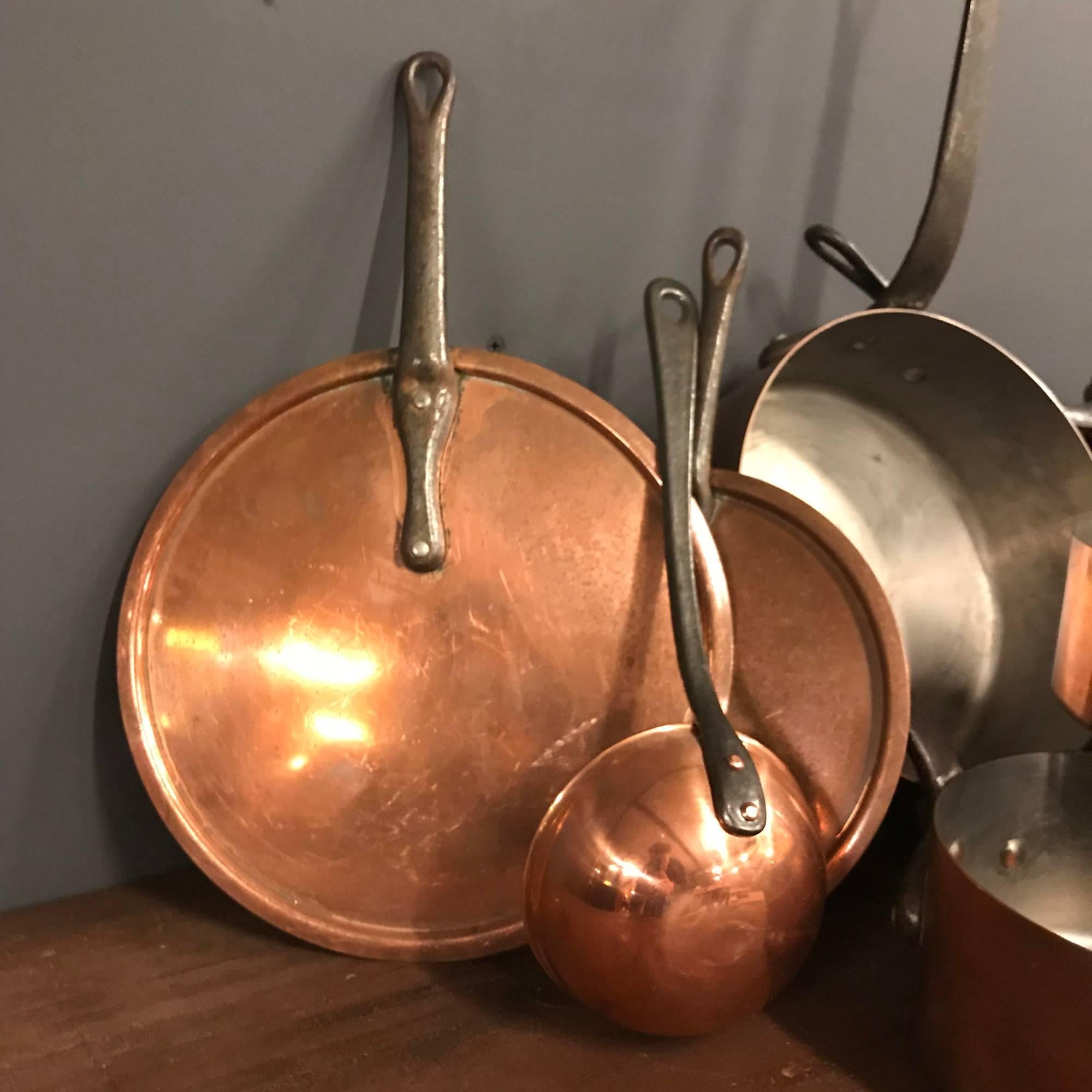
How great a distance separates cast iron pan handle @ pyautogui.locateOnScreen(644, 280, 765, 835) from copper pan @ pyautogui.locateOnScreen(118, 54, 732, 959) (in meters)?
0.02

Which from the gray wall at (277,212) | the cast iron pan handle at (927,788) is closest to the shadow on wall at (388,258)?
the gray wall at (277,212)

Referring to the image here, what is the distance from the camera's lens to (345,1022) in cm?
46

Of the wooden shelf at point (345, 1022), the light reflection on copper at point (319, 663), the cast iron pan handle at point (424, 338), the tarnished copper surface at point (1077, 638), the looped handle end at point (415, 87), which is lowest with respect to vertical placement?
the wooden shelf at point (345, 1022)

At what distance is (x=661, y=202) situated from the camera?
2.00 feet

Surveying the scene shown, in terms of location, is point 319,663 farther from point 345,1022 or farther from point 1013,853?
point 1013,853

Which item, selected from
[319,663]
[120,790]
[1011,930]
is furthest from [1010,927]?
[120,790]

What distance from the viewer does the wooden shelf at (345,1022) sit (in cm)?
43

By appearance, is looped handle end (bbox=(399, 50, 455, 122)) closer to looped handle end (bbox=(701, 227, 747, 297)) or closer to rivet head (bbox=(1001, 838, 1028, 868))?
looped handle end (bbox=(701, 227, 747, 297))

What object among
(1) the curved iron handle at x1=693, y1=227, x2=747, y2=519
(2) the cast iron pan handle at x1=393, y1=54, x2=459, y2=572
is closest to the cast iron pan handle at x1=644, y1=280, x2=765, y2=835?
(1) the curved iron handle at x1=693, y1=227, x2=747, y2=519

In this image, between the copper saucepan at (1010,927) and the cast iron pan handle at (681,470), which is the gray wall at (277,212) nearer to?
the cast iron pan handle at (681,470)

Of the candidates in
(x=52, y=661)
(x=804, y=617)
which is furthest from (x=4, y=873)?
(x=804, y=617)

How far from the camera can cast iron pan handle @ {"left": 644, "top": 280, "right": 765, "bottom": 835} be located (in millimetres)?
495

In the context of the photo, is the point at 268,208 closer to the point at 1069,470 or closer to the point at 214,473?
the point at 214,473

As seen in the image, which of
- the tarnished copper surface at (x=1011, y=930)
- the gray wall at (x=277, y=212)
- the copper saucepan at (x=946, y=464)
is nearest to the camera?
the tarnished copper surface at (x=1011, y=930)
